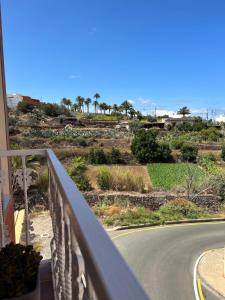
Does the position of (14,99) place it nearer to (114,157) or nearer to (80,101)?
(80,101)

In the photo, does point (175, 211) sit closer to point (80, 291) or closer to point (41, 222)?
point (41, 222)

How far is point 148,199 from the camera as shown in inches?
704

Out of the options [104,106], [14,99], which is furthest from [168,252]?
[104,106]

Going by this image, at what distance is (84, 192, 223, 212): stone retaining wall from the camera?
17.4m

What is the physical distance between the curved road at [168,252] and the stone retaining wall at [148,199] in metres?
2.95

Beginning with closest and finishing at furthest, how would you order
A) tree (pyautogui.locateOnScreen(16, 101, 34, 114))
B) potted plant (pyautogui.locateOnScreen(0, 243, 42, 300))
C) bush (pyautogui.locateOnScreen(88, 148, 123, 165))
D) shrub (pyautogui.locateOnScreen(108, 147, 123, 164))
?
1. potted plant (pyautogui.locateOnScreen(0, 243, 42, 300))
2. bush (pyautogui.locateOnScreen(88, 148, 123, 165))
3. shrub (pyautogui.locateOnScreen(108, 147, 123, 164))
4. tree (pyautogui.locateOnScreen(16, 101, 34, 114))

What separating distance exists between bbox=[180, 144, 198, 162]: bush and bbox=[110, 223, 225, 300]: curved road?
49.5ft

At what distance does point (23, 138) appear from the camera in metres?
29.8

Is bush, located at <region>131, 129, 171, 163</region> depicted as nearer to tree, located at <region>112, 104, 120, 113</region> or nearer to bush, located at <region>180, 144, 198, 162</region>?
bush, located at <region>180, 144, 198, 162</region>

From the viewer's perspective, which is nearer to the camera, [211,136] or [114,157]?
[114,157]

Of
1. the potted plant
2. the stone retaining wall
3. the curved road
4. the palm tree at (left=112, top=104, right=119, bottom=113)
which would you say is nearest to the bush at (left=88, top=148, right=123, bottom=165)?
the stone retaining wall

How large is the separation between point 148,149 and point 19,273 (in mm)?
27862

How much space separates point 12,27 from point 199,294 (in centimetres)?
813

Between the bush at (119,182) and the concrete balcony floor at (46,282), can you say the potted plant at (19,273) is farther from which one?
the bush at (119,182)
